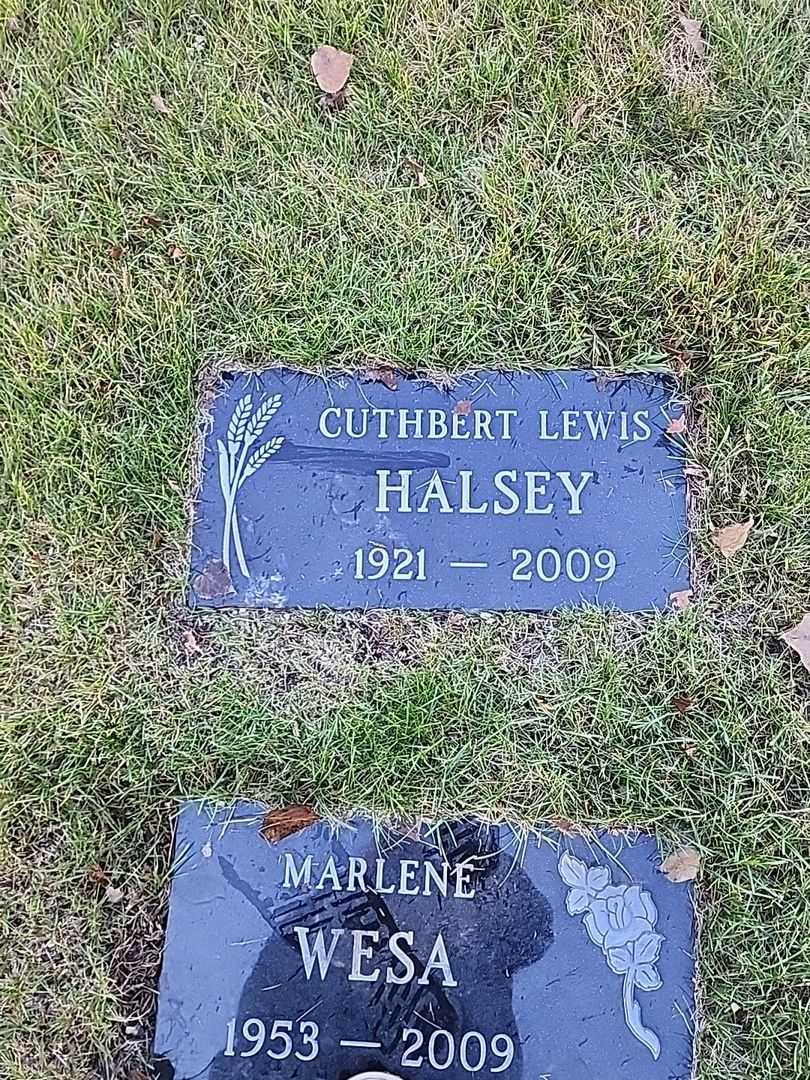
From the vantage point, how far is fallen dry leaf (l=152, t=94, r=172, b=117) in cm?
197

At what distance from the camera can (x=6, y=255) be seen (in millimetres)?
1926

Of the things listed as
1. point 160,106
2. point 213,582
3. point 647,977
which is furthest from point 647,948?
point 160,106

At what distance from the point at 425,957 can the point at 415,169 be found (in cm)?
159

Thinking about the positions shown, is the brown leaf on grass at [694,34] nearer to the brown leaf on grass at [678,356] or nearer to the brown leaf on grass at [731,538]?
the brown leaf on grass at [678,356]

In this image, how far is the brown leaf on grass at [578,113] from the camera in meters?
1.94

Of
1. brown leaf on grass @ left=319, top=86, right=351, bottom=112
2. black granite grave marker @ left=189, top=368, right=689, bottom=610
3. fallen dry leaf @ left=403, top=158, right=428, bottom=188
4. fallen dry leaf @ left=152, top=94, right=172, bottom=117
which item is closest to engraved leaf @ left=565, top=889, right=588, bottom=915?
black granite grave marker @ left=189, top=368, right=689, bottom=610

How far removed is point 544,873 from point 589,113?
1588 mm

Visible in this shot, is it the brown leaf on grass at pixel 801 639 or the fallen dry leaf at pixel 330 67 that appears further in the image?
the fallen dry leaf at pixel 330 67

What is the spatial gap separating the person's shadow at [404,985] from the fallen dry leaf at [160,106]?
63.6 inches

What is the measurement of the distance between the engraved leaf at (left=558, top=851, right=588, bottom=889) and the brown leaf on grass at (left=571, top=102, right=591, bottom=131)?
1519 mm

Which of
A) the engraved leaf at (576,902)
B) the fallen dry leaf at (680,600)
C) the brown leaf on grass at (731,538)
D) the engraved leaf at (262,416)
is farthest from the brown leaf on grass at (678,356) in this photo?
the engraved leaf at (576,902)

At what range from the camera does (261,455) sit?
1.81 meters

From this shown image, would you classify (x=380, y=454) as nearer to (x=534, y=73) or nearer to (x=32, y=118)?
(x=534, y=73)

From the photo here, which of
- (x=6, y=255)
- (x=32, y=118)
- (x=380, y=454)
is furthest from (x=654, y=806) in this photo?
(x=32, y=118)
